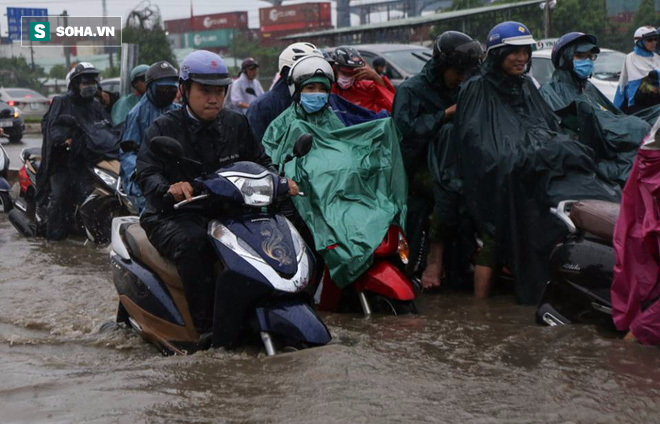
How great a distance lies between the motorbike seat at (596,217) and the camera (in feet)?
16.0

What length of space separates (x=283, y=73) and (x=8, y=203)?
456 centimetres

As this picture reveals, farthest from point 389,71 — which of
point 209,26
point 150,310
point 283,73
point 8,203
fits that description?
point 209,26

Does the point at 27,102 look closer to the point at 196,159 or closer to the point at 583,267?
the point at 196,159

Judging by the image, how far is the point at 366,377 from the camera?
168 inches

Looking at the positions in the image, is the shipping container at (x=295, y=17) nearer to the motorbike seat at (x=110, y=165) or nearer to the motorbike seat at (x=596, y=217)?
the motorbike seat at (x=110, y=165)

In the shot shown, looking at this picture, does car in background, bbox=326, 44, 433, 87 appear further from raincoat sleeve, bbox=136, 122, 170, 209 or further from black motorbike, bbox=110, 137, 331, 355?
black motorbike, bbox=110, 137, 331, 355

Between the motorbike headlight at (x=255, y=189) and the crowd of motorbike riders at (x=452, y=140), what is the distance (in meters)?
0.17

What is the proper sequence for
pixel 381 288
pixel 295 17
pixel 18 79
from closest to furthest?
pixel 381 288, pixel 18 79, pixel 295 17

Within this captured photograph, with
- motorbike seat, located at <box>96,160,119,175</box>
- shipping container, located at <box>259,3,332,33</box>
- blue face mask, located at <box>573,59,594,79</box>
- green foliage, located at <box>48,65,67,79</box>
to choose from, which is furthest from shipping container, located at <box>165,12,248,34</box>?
blue face mask, located at <box>573,59,594,79</box>

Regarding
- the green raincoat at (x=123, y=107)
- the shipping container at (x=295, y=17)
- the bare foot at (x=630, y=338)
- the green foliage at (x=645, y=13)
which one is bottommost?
the bare foot at (x=630, y=338)

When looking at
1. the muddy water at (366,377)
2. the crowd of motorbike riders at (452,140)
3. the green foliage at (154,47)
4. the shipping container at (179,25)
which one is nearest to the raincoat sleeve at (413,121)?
the crowd of motorbike riders at (452,140)

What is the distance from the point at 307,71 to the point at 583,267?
225cm

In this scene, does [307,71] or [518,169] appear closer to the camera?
[518,169]

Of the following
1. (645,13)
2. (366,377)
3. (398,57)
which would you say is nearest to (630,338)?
(366,377)
